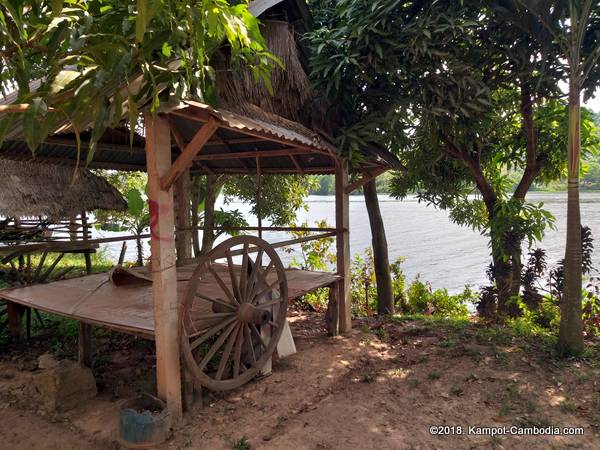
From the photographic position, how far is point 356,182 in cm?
566

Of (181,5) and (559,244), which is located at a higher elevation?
(181,5)

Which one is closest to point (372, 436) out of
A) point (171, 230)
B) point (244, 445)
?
point (244, 445)

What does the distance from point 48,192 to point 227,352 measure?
4.76 meters

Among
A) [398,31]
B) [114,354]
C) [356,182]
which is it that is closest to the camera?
[398,31]

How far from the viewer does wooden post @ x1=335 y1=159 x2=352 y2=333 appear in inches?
225

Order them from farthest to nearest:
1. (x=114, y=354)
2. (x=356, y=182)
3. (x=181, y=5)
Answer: (x=356, y=182)
(x=114, y=354)
(x=181, y=5)

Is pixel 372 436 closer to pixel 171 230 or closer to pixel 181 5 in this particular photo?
pixel 171 230

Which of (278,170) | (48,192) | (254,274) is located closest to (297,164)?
(278,170)

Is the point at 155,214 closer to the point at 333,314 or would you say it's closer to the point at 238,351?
the point at 238,351

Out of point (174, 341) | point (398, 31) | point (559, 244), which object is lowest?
point (559, 244)

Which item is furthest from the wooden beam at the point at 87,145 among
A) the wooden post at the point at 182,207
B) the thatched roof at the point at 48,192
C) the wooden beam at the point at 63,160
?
the thatched roof at the point at 48,192

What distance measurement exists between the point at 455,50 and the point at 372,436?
4021 mm

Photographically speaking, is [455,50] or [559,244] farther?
[559,244]

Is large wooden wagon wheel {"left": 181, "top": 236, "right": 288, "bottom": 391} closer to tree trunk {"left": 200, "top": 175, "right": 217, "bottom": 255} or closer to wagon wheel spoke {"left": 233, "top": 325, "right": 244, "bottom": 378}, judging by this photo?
wagon wheel spoke {"left": 233, "top": 325, "right": 244, "bottom": 378}
